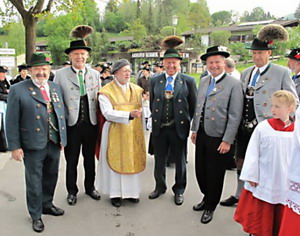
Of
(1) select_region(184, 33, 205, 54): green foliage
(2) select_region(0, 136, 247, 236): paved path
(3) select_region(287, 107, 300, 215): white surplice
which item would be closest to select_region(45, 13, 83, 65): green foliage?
(1) select_region(184, 33, 205, 54): green foliage

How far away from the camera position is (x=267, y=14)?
108750mm

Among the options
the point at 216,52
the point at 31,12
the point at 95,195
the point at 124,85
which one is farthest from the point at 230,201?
the point at 31,12

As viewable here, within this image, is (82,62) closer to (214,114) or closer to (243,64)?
(214,114)

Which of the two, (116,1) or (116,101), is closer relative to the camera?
(116,101)

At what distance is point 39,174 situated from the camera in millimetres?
3193

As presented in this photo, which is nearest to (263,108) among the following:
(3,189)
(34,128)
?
(34,128)

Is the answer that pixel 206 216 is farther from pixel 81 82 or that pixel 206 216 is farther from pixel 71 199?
pixel 81 82

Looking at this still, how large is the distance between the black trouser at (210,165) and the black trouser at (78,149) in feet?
4.47

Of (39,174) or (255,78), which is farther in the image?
(255,78)

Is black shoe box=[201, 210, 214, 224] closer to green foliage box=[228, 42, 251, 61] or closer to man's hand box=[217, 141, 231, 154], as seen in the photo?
man's hand box=[217, 141, 231, 154]

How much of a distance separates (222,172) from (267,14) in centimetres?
12024

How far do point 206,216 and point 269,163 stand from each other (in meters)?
1.12

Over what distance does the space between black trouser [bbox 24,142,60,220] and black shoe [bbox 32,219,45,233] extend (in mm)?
42

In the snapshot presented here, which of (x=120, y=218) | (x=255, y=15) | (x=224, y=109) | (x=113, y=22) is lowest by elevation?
(x=120, y=218)
